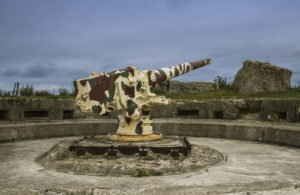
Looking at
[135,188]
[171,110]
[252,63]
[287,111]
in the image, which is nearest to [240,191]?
[135,188]

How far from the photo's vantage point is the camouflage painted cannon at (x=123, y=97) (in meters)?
6.51

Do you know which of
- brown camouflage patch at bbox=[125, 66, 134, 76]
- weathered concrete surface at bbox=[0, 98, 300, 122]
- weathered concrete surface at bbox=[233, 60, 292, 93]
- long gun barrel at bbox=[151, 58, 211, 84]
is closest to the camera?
brown camouflage patch at bbox=[125, 66, 134, 76]

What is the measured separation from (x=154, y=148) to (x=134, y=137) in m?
1.30

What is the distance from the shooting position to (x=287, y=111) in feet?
30.6

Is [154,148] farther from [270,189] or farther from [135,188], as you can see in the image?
[270,189]

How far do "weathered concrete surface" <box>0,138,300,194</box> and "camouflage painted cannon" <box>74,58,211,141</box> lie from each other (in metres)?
1.70

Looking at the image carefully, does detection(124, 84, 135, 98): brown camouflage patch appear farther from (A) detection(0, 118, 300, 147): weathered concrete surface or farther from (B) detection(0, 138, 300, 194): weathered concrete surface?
(A) detection(0, 118, 300, 147): weathered concrete surface

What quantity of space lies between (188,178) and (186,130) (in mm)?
5147

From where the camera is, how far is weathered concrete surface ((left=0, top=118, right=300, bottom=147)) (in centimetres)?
779

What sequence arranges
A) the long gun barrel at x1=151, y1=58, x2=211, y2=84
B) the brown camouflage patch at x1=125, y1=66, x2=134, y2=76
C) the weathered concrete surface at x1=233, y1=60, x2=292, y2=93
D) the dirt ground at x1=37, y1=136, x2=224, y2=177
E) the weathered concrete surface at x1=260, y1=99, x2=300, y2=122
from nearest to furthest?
1. the dirt ground at x1=37, y1=136, x2=224, y2=177
2. the brown camouflage patch at x1=125, y1=66, x2=134, y2=76
3. the long gun barrel at x1=151, y1=58, x2=211, y2=84
4. the weathered concrete surface at x1=260, y1=99, x2=300, y2=122
5. the weathered concrete surface at x1=233, y1=60, x2=292, y2=93

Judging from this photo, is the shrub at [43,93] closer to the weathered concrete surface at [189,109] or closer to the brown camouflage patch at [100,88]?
the weathered concrete surface at [189,109]

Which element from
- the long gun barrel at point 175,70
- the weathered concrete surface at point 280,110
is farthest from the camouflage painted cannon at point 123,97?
the weathered concrete surface at point 280,110

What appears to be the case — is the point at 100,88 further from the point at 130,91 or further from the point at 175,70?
the point at 175,70

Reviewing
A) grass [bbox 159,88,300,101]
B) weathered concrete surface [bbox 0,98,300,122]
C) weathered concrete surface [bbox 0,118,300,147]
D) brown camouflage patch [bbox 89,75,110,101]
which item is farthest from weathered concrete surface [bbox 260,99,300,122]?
brown camouflage patch [bbox 89,75,110,101]
